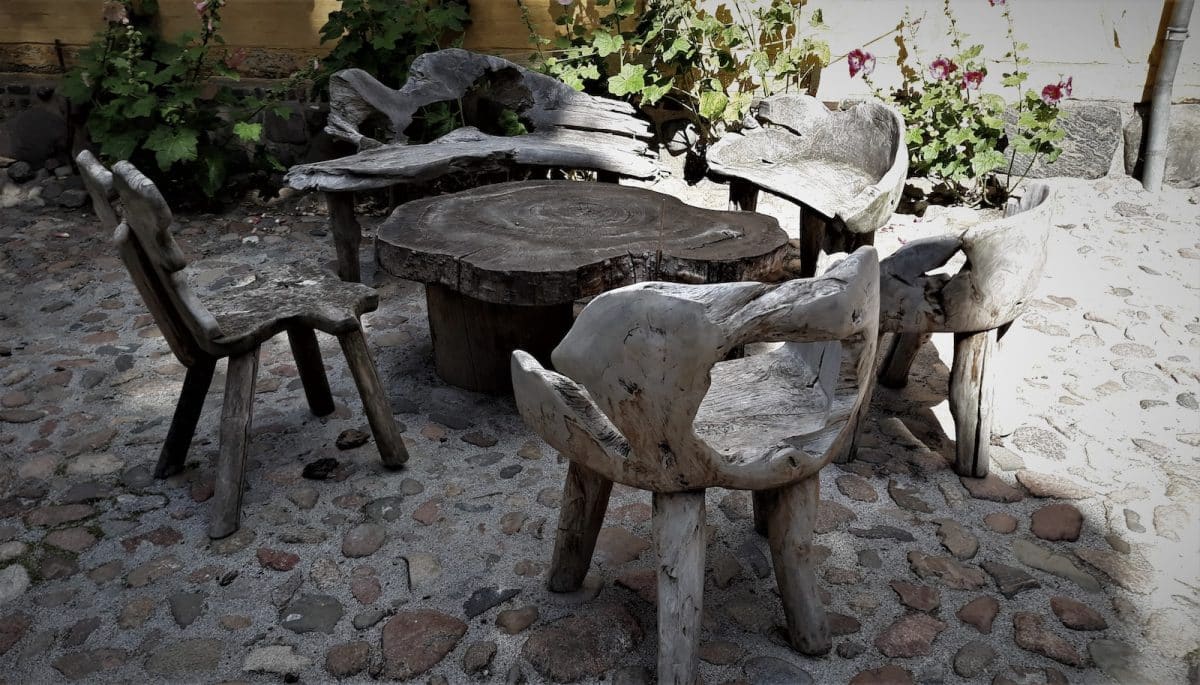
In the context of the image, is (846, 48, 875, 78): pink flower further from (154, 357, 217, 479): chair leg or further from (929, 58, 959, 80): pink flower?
(154, 357, 217, 479): chair leg

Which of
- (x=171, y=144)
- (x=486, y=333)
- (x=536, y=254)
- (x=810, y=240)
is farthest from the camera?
(x=171, y=144)

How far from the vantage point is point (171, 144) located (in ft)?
16.1

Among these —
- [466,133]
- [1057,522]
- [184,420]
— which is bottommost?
[1057,522]

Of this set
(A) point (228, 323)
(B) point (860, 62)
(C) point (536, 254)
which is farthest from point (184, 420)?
(B) point (860, 62)

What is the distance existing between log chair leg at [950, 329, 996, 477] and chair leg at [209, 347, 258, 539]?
7.02 ft

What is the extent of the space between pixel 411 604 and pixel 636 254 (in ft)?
4.24

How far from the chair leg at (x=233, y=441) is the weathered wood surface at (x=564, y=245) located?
2.05 ft

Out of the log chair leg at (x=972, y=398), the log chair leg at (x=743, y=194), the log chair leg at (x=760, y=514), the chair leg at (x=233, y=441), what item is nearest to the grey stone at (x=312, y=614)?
the chair leg at (x=233, y=441)

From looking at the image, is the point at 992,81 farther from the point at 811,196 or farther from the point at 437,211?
the point at 437,211

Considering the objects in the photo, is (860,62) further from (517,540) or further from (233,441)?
(233,441)

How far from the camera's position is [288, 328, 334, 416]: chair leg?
3080 mm

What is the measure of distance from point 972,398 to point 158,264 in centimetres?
238

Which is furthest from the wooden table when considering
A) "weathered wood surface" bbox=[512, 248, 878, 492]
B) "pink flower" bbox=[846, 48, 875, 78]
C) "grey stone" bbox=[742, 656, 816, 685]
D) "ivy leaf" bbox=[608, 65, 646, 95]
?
"pink flower" bbox=[846, 48, 875, 78]

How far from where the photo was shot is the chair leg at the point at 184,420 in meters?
2.79
